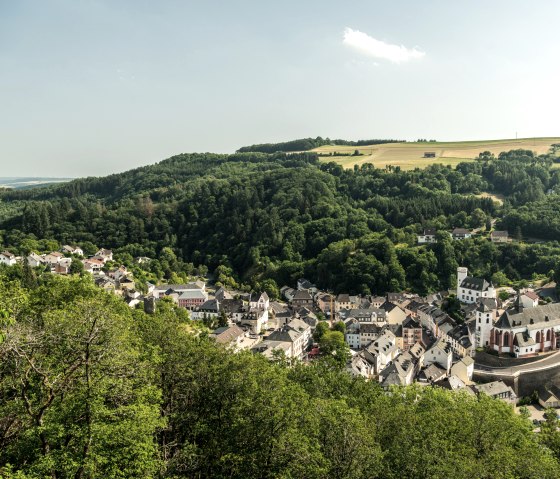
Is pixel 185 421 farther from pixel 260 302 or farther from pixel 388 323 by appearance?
pixel 260 302

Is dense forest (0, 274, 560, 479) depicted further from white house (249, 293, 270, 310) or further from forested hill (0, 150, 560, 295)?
forested hill (0, 150, 560, 295)

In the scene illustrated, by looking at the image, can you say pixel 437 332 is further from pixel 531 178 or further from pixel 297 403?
pixel 531 178

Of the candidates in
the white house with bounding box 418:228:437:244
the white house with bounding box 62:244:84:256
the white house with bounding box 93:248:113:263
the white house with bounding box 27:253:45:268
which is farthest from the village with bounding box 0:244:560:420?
the white house with bounding box 418:228:437:244

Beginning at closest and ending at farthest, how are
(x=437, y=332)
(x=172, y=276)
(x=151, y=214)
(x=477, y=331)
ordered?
(x=477, y=331), (x=437, y=332), (x=172, y=276), (x=151, y=214)

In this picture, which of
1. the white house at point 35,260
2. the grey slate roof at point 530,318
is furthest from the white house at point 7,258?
the grey slate roof at point 530,318

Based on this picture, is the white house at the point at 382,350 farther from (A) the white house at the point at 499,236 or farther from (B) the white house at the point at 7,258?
(B) the white house at the point at 7,258

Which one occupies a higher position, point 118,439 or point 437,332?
point 118,439

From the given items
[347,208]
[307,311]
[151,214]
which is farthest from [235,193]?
[307,311]

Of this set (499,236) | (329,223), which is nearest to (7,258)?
(329,223)
